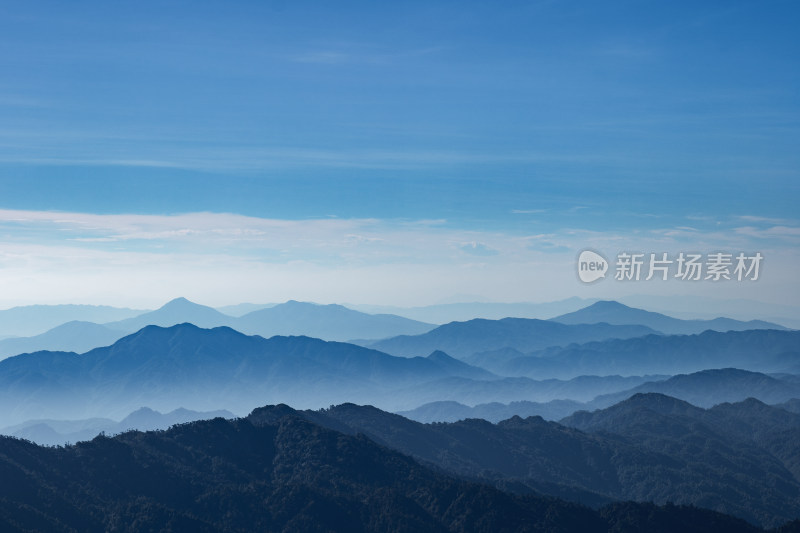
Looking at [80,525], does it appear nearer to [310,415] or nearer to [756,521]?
[310,415]

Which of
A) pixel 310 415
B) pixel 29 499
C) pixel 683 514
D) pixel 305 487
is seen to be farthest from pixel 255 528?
pixel 310 415

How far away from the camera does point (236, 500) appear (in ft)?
393

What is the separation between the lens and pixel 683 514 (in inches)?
4658

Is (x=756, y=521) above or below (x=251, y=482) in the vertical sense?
below

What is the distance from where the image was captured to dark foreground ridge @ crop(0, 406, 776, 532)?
108562 mm

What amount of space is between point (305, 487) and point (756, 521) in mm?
118310

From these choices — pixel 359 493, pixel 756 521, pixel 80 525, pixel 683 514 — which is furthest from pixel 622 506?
pixel 756 521

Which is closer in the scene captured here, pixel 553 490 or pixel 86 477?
pixel 86 477

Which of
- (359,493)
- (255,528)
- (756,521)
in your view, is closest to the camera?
(255,528)

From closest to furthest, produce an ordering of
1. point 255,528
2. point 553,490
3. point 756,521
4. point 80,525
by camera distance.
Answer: point 80,525 < point 255,528 < point 553,490 < point 756,521

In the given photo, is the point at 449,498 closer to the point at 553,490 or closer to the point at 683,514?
the point at 683,514

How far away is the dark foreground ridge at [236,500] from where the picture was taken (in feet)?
356

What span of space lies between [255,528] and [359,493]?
18.0m

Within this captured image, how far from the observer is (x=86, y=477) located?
119 meters
